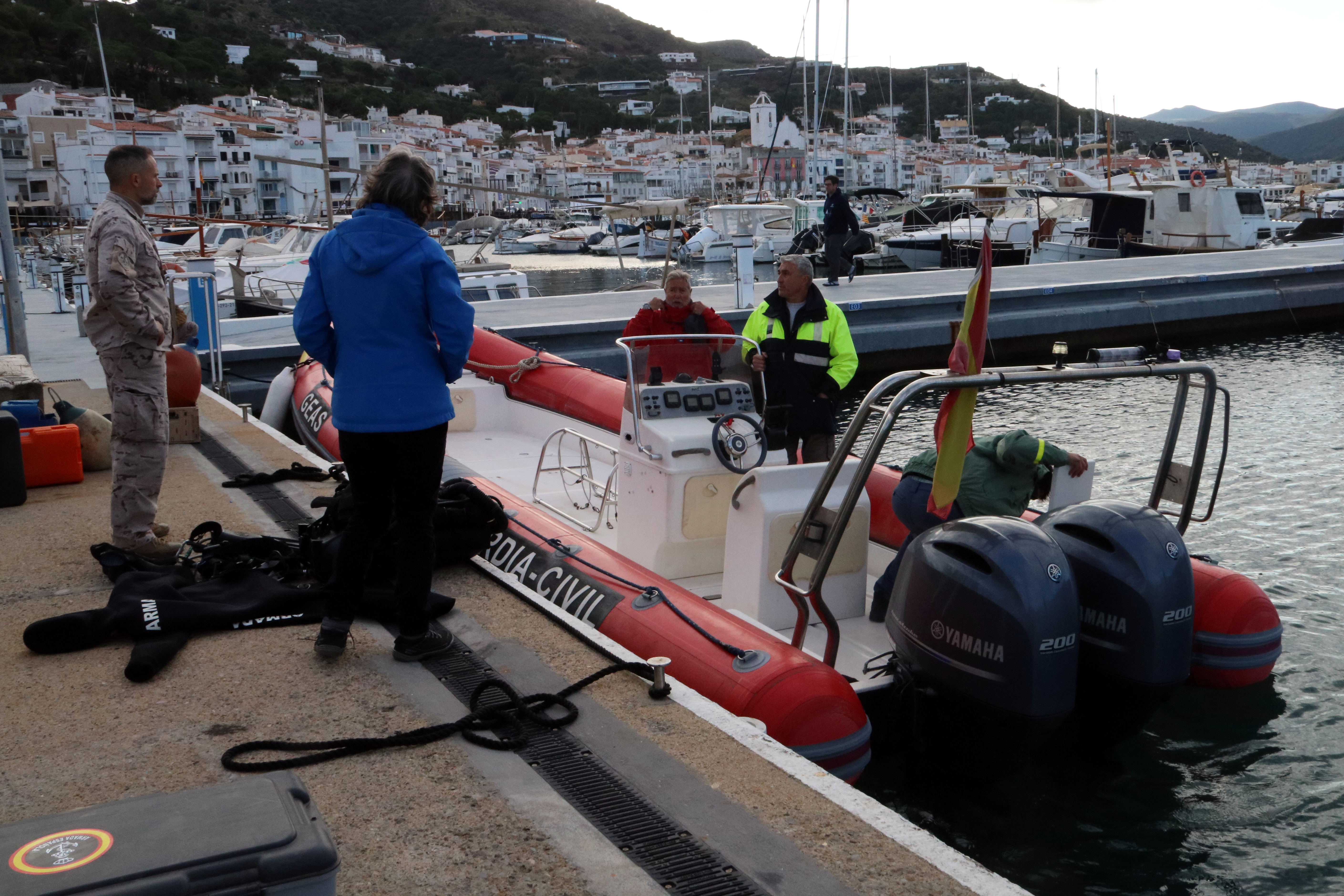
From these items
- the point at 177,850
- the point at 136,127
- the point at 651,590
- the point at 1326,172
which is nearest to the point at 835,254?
the point at 651,590

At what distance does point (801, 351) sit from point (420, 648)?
269 centimetres

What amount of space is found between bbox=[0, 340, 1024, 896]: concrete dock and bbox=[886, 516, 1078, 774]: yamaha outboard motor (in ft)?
2.84

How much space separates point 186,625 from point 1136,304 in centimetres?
1394

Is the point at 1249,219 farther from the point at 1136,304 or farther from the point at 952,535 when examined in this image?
the point at 952,535

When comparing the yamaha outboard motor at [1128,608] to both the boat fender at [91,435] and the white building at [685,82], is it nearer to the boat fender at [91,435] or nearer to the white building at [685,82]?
the boat fender at [91,435]

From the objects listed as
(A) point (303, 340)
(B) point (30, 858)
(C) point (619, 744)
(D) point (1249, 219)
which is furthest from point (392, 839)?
(D) point (1249, 219)

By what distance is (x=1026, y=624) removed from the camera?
3.11 meters

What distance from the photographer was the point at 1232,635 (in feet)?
13.8

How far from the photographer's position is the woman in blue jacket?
9.36ft

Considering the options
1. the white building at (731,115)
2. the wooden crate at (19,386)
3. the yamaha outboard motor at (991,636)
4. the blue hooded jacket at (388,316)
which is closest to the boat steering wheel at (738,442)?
the yamaha outboard motor at (991,636)

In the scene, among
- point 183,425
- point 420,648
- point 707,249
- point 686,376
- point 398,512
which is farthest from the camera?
point 707,249

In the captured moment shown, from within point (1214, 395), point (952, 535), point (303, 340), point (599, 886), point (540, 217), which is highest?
point (540, 217)

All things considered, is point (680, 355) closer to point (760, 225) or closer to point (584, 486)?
point (584, 486)

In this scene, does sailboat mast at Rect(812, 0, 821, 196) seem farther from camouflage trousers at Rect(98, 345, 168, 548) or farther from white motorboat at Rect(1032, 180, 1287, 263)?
camouflage trousers at Rect(98, 345, 168, 548)
